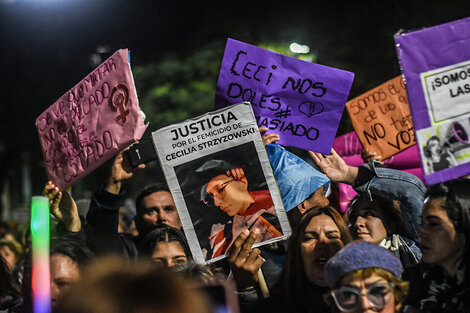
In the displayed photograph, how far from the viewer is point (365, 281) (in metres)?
2.85

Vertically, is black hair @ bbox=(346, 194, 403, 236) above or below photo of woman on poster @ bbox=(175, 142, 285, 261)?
below

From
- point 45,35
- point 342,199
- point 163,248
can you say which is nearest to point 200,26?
point 45,35

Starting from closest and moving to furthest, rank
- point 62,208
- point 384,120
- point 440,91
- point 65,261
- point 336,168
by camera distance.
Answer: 1. point 440,91
2. point 65,261
3. point 62,208
4. point 336,168
5. point 384,120

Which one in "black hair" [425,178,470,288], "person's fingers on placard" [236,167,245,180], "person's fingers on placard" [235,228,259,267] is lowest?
"black hair" [425,178,470,288]

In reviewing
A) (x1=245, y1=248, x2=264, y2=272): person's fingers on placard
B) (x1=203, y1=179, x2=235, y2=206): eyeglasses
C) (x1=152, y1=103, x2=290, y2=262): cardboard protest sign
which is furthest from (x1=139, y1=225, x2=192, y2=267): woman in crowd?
(x1=245, y1=248, x2=264, y2=272): person's fingers on placard

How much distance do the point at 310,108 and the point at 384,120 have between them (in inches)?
27.4

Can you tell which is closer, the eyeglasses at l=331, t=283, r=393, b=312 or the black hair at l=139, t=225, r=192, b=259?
the eyeglasses at l=331, t=283, r=393, b=312

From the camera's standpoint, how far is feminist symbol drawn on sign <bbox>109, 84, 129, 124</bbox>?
12.9 ft

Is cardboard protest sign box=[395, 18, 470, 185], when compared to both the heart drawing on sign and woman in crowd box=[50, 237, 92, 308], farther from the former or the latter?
woman in crowd box=[50, 237, 92, 308]

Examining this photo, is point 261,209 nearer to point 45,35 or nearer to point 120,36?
point 120,36

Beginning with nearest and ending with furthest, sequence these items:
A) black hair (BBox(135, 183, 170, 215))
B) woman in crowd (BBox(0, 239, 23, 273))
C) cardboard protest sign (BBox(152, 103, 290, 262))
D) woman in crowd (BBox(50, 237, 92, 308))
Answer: woman in crowd (BBox(50, 237, 92, 308)) → cardboard protest sign (BBox(152, 103, 290, 262)) → black hair (BBox(135, 183, 170, 215)) → woman in crowd (BBox(0, 239, 23, 273))

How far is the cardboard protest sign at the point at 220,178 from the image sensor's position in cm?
373

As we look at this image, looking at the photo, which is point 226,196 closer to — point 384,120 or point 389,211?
point 389,211

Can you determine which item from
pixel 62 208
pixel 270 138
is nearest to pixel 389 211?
pixel 270 138
